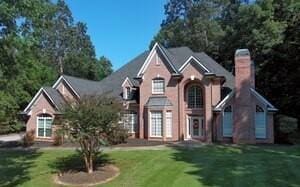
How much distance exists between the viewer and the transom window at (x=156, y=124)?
117ft

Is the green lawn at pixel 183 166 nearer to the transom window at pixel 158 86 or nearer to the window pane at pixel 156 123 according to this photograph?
the window pane at pixel 156 123

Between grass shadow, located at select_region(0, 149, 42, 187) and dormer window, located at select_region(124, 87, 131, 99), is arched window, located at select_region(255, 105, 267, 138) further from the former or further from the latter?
grass shadow, located at select_region(0, 149, 42, 187)

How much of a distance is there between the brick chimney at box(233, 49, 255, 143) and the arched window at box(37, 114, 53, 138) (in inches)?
679

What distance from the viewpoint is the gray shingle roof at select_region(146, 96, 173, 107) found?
116ft

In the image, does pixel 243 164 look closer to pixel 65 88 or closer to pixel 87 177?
pixel 87 177

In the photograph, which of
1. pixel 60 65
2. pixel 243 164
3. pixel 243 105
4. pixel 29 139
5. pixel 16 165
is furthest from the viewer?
pixel 60 65

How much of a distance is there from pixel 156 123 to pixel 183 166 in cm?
1430

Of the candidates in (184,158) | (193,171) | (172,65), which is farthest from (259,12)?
(193,171)

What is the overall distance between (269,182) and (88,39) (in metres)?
60.7

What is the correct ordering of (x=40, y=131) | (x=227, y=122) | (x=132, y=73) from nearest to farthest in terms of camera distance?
(x=227, y=122) < (x=40, y=131) < (x=132, y=73)

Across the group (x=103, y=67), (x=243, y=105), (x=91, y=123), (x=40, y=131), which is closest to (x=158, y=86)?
(x=243, y=105)

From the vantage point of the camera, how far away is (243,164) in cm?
2159

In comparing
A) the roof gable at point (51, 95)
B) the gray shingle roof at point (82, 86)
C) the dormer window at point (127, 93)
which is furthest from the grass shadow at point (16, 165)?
the dormer window at point (127, 93)

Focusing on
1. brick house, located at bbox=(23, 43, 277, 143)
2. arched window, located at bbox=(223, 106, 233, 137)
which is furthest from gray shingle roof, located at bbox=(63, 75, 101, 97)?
arched window, located at bbox=(223, 106, 233, 137)
